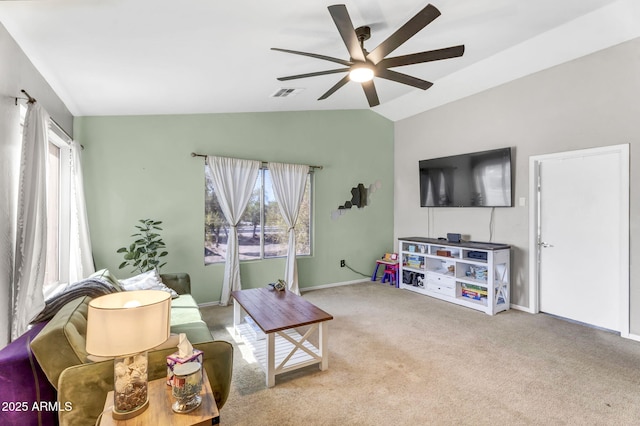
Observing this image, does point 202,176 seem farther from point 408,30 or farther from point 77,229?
point 408,30

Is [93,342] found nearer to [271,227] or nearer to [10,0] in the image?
[10,0]

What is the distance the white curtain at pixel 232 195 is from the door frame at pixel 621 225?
3.76 m

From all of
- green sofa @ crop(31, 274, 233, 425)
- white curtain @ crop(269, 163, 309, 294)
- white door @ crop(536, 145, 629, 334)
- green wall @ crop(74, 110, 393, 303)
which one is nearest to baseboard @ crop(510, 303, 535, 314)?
white door @ crop(536, 145, 629, 334)

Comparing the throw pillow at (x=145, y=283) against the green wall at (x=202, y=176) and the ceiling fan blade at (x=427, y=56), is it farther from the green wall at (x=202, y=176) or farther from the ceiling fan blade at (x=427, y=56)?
the ceiling fan blade at (x=427, y=56)

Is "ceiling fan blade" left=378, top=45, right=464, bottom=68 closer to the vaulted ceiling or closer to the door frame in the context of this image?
the vaulted ceiling

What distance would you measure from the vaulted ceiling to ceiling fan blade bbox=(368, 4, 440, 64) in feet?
1.29

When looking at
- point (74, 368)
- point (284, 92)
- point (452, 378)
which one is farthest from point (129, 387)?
point (284, 92)

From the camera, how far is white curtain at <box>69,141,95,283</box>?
3.36m

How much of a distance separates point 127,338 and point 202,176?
3.39 meters

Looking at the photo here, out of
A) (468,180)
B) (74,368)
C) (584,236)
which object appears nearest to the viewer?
(74,368)

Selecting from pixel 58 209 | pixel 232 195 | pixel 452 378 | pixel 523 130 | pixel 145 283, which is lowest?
pixel 452 378

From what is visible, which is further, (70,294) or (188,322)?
(188,322)

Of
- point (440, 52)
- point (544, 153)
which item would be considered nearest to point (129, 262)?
point (440, 52)

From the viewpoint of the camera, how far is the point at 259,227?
192 inches
